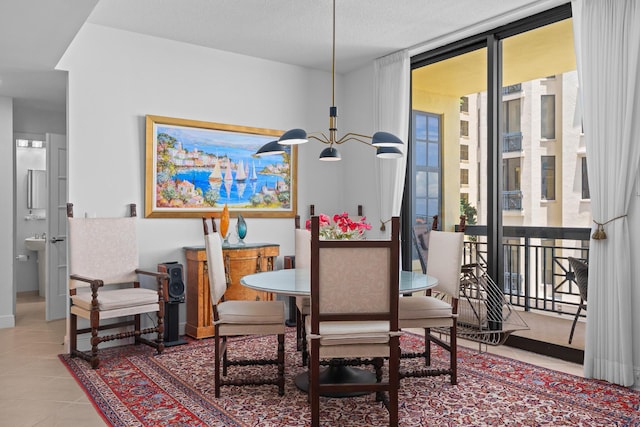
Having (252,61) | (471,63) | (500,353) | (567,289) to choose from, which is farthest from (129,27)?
(567,289)

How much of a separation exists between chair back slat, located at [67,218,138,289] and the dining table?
1.48m

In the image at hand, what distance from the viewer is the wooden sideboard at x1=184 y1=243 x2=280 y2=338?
4.57 m

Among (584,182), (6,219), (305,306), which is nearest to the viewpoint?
(305,306)

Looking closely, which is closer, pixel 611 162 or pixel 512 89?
pixel 611 162

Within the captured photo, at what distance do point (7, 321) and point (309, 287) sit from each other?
12.8 feet

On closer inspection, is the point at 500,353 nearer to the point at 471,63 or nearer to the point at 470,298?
the point at 470,298

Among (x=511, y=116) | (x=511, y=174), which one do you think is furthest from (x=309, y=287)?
(x=511, y=116)

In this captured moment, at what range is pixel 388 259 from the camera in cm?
266

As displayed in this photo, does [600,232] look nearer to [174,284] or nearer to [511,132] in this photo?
[511,132]

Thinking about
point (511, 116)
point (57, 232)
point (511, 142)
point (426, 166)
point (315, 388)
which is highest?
point (511, 116)

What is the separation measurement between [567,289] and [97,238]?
4.20 meters

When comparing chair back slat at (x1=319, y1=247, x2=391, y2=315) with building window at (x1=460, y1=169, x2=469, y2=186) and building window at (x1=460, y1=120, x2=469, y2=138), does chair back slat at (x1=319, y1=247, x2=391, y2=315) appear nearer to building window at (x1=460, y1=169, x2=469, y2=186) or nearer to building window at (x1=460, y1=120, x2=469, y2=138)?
building window at (x1=460, y1=169, x2=469, y2=186)

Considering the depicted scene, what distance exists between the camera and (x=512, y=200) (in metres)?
4.37

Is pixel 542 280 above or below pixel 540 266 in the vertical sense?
below
